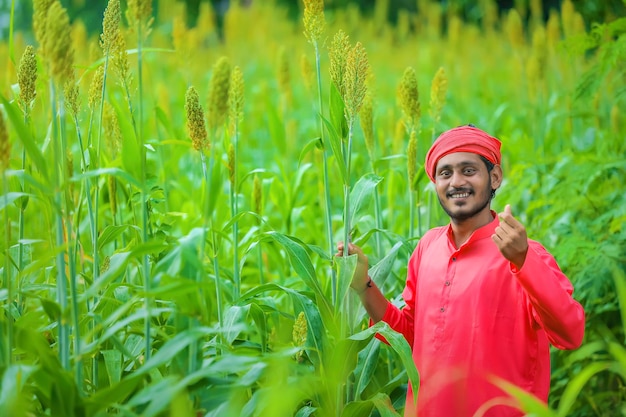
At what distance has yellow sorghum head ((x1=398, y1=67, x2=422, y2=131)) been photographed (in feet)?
8.30

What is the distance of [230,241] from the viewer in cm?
262

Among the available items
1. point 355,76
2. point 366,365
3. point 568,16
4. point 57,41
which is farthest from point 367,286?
point 568,16

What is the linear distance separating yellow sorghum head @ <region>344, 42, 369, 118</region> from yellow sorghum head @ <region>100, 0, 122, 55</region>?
61 centimetres

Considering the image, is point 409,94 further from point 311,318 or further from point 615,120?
point 615,120

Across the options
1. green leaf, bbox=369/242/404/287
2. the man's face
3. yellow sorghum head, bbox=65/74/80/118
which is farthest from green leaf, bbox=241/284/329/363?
yellow sorghum head, bbox=65/74/80/118

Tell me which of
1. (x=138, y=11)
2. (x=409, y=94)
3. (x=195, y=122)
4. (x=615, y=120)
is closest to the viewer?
(x=138, y=11)

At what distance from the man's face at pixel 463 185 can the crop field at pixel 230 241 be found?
21cm

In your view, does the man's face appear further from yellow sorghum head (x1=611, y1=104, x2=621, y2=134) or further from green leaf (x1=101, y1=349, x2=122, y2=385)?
yellow sorghum head (x1=611, y1=104, x2=621, y2=134)

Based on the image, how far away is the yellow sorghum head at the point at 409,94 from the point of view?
2.53 m

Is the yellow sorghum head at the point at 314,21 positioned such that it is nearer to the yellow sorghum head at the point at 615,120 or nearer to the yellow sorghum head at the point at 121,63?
the yellow sorghum head at the point at 121,63

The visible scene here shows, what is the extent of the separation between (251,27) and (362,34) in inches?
46.2

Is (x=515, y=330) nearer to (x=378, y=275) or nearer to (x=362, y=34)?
(x=378, y=275)

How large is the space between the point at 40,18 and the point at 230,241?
1151 mm

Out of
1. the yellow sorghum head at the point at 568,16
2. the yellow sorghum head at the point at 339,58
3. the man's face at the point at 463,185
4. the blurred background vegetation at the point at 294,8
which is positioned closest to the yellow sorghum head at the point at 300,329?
the man's face at the point at 463,185
